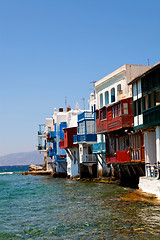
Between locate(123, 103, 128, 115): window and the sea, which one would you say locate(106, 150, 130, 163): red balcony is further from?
the sea

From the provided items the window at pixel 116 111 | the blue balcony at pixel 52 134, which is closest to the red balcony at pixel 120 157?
the window at pixel 116 111

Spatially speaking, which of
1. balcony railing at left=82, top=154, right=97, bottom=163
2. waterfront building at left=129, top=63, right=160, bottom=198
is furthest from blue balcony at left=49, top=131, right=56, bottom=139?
waterfront building at left=129, top=63, right=160, bottom=198

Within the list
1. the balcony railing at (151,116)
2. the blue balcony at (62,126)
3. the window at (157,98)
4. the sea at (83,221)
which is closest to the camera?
the sea at (83,221)

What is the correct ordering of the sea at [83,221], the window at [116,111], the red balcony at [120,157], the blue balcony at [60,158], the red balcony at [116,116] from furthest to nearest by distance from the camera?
1. the blue balcony at [60,158]
2. the window at [116,111]
3. the red balcony at [120,157]
4. the red balcony at [116,116]
5. the sea at [83,221]

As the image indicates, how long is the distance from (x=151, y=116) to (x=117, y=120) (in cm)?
806

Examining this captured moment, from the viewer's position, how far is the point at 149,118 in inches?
1056

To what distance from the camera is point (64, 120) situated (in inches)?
2761

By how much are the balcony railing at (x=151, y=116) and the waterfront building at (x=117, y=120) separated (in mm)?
4738

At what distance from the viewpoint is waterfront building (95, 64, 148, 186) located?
33.2 metres

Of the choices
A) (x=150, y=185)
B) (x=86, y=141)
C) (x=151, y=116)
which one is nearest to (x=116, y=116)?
(x=151, y=116)

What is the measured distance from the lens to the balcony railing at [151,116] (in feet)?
83.0

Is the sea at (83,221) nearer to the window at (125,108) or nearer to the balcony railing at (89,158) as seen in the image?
the window at (125,108)

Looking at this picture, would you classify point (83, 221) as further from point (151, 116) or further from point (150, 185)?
point (151, 116)

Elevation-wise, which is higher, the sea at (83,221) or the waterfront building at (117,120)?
the waterfront building at (117,120)
